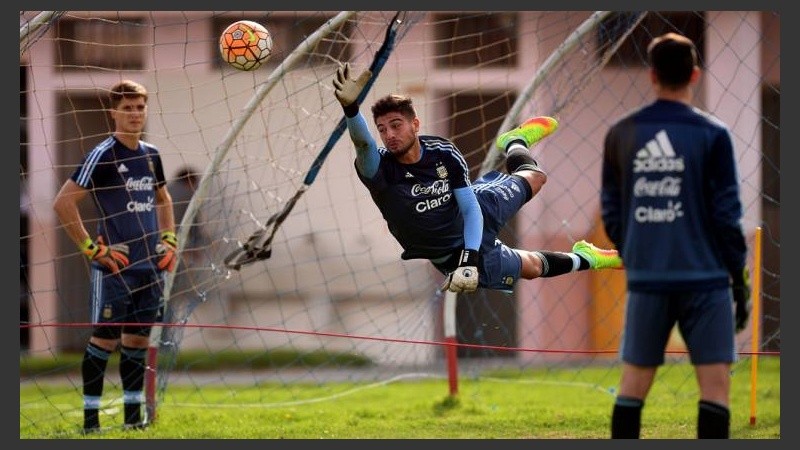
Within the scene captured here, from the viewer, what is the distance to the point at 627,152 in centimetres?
591

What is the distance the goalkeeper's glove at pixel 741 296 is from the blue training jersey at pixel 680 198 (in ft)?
0.25

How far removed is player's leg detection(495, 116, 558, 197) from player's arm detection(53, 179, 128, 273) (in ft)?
9.23

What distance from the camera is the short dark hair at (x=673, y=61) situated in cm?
585

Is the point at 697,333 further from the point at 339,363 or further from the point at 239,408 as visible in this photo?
the point at 339,363

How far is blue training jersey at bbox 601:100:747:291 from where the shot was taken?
5.80m

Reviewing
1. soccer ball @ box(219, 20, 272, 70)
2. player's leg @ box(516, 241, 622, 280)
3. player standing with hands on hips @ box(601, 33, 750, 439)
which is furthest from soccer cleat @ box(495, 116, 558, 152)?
player standing with hands on hips @ box(601, 33, 750, 439)

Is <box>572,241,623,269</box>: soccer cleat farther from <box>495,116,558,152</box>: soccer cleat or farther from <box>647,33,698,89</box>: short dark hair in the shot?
<box>647,33,698,89</box>: short dark hair

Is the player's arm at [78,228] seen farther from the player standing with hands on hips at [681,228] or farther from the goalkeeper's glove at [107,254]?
the player standing with hands on hips at [681,228]

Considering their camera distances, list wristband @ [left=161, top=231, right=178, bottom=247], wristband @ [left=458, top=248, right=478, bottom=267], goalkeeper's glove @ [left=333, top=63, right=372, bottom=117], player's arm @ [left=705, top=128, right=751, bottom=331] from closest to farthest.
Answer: player's arm @ [left=705, top=128, right=751, bottom=331] < goalkeeper's glove @ [left=333, top=63, right=372, bottom=117] < wristband @ [left=458, top=248, right=478, bottom=267] < wristband @ [left=161, top=231, right=178, bottom=247]

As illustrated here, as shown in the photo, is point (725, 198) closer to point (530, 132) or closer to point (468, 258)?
point (468, 258)

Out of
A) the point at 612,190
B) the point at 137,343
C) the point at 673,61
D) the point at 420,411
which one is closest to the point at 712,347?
the point at 612,190

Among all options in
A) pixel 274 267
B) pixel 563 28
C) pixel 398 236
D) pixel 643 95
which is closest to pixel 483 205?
pixel 398 236

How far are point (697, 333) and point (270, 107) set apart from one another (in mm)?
5398

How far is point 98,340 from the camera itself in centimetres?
983
